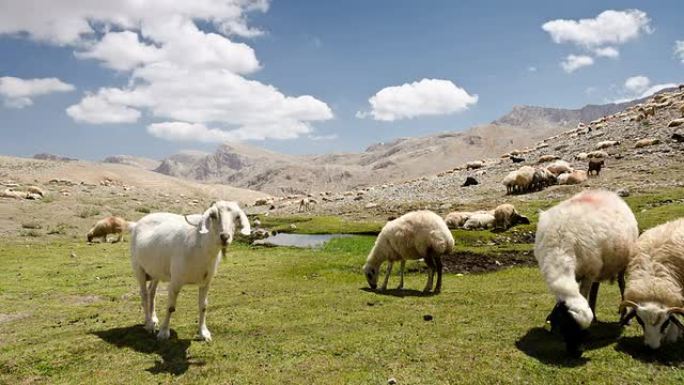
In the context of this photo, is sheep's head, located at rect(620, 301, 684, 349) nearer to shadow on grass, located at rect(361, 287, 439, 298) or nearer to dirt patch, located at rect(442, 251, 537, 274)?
shadow on grass, located at rect(361, 287, 439, 298)

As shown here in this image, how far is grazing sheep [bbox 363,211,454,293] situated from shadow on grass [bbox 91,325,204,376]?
9420 mm

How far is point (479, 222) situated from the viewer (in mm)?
39688

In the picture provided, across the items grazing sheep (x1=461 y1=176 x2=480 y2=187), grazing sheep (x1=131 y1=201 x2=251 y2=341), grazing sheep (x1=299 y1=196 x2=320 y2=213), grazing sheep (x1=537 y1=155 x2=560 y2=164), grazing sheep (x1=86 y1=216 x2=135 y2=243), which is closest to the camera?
grazing sheep (x1=131 y1=201 x2=251 y2=341)

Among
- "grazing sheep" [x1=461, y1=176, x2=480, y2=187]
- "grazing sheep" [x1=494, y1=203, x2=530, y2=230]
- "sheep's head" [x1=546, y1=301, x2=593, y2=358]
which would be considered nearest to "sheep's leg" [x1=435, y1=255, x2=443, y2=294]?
"sheep's head" [x1=546, y1=301, x2=593, y2=358]

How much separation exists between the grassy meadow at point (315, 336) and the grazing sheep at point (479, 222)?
16.4 m

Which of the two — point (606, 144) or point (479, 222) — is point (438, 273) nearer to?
point (479, 222)

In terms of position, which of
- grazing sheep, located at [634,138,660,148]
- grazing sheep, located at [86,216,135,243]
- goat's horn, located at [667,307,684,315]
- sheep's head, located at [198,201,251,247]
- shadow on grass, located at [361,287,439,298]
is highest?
grazing sheep, located at [634,138,660,148]

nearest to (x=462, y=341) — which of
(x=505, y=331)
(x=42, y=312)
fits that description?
(x=505, y=331)

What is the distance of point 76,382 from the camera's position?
10.2m

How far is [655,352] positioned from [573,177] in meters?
48.6

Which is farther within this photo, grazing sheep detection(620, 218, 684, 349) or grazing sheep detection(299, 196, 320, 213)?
grazing sheep detection(299, 196, 320, 213)

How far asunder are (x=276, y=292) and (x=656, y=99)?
356 feet

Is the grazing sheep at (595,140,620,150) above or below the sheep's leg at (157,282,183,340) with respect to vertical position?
above

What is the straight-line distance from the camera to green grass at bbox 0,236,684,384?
9.88m
